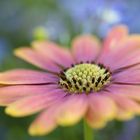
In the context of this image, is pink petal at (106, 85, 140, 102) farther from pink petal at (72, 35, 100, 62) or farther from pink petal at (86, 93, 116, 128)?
pink petal at (72, 35, 100, 62)

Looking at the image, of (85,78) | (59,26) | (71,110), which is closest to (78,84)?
(85,78)

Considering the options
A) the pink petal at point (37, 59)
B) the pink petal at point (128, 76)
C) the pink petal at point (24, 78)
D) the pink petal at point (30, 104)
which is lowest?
the pink petal at point (30, 104)

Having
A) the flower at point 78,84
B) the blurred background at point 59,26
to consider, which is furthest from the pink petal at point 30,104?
the blurred background at point 59,26

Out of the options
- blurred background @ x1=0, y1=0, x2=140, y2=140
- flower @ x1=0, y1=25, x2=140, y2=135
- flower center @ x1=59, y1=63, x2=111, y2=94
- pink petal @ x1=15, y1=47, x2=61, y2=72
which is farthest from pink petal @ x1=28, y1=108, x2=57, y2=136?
blurred background @ x1=0, y1=0, x2=140, y2=140

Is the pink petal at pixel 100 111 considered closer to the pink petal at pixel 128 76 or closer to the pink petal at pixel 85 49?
the pink petal at pixel 128 76

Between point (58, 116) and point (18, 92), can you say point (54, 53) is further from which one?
point (58, 116)

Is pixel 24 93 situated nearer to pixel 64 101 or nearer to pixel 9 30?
pixel 64 101
